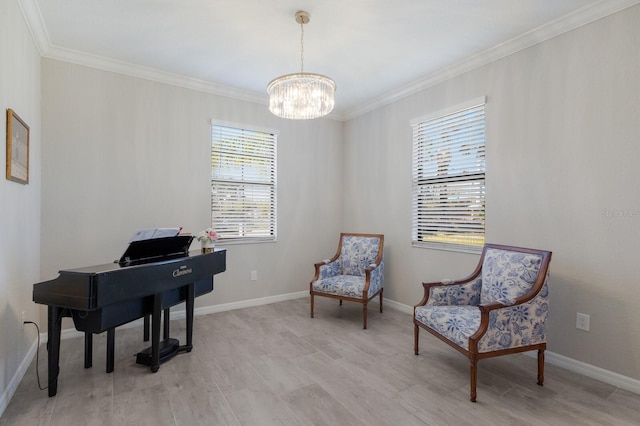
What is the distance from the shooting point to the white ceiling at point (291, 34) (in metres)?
2.50

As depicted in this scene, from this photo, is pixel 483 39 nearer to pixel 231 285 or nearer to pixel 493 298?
pixel 493 298

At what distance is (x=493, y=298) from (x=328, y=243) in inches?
106

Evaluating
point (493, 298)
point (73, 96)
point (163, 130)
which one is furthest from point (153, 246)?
point (493, 298)

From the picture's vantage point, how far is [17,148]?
93.8 inches

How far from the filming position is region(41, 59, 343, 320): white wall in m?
3.19

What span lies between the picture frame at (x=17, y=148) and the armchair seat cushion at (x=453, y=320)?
3190 mm

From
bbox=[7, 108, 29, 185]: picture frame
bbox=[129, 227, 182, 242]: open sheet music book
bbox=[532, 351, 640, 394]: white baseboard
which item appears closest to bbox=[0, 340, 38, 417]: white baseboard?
bbox=[129, 227, 182, 242]: open sheet music book

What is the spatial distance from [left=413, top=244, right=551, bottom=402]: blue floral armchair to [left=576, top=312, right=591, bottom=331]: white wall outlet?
0.47 meters

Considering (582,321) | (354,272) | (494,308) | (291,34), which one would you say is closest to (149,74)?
(291,34)

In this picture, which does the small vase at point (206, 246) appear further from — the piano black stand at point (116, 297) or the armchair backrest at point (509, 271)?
the armchair backrest at point (509, 271)

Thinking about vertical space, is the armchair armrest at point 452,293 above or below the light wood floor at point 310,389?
above

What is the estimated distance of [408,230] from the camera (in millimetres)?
4066

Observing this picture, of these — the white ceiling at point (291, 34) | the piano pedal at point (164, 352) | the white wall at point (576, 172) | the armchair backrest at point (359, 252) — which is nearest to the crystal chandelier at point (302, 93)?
the white ceiling at point (291, 34)

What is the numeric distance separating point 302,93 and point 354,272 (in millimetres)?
2448
